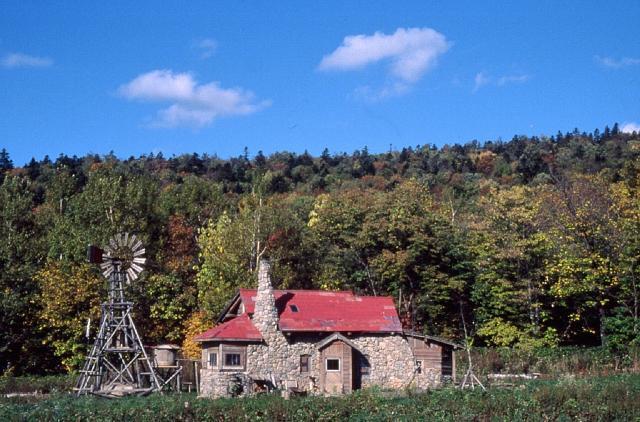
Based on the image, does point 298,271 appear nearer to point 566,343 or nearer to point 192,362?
point 192,362

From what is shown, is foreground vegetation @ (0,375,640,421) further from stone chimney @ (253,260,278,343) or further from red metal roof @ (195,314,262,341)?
stone chimney @ (253,260,278,343)

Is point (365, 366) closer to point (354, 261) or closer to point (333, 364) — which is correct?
point (333, 364)

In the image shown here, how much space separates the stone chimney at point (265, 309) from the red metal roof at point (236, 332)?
340 mm

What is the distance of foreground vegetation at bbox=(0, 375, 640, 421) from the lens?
70.9ft

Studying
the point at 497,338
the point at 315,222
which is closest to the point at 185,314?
the point at 315,222

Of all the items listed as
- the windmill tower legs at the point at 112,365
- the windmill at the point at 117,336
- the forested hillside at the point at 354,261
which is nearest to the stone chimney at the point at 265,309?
the windmill at the point at 117,336

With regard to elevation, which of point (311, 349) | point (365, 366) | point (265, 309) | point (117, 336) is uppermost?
point (265, 309)

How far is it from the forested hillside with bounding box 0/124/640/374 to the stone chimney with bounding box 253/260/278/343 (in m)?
7.87

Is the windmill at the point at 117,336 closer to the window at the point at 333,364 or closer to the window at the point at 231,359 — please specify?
the window at the point at 231,359

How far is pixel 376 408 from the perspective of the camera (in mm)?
22422

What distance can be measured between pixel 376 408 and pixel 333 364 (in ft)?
43.2

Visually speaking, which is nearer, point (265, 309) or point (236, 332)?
point (236, 332)

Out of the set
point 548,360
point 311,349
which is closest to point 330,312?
A: point 311,349

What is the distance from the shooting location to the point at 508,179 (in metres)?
94.2
